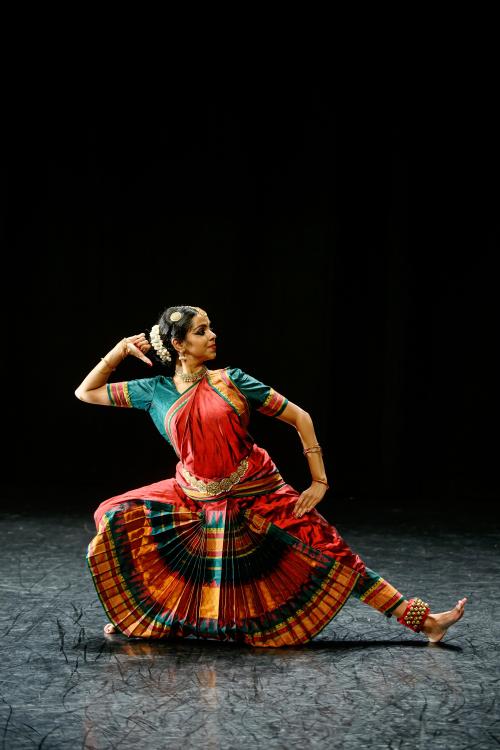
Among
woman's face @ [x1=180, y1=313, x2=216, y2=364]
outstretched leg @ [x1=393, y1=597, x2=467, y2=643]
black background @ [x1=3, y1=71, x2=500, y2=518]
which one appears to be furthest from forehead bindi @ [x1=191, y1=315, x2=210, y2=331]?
black background @ [x1=3, y1=71, x2=500, y2=518]

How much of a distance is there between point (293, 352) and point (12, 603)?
8.98ft

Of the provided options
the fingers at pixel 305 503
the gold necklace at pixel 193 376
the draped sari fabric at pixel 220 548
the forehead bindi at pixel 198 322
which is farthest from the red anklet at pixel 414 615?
the forehead bindi at pixel 198 322

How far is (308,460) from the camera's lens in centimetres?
297

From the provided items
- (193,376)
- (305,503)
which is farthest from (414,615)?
(193,376)

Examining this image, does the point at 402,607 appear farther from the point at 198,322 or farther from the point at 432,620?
the point at 198,322

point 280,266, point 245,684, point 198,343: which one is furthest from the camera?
point 280,266

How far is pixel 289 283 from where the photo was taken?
5.76 metres

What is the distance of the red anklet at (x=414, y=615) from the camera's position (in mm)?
2885

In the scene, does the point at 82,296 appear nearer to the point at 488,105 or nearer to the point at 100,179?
the point at 100,179

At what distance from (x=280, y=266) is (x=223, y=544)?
305 cm

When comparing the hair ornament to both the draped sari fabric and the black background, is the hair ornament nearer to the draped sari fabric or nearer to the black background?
the draped sari fabric

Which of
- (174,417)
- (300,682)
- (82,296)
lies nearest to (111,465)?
(82,296)

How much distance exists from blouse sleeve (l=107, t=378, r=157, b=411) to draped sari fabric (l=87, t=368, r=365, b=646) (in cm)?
6

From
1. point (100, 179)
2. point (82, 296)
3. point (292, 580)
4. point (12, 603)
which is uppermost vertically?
point (100, 179)
